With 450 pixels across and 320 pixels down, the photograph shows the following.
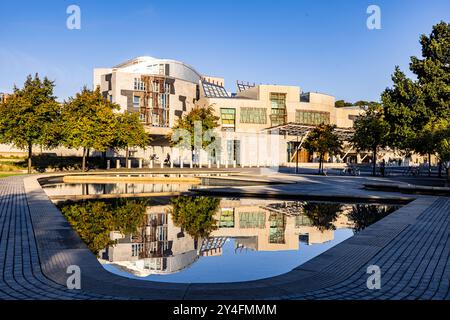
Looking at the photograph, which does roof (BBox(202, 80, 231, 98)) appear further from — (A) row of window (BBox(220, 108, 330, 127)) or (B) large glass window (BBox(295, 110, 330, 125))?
(B) large glass window (BBox(295, 110, 330, 125))

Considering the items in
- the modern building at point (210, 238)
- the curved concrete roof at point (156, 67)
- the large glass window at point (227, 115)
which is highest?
the curved concrete roof at point (156, 67)

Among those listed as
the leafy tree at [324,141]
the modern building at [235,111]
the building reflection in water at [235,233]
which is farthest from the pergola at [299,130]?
the building reflection in water at [235,233]

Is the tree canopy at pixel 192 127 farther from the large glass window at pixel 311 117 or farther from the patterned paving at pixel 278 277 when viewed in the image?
the patterned paving at pixel 278 277

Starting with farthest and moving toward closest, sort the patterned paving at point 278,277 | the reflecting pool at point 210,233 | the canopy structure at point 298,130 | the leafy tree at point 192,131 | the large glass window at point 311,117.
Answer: the large glass window at point 311,117 < the canopy structure at point 298,130 < the leafy tree at point 192,131 < the reflecting pool at point 210,233 < the patterned paving at point 278,277

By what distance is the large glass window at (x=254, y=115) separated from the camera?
7199 cm

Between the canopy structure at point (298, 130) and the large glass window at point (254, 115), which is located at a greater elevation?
the large glass window at point (254, 115)

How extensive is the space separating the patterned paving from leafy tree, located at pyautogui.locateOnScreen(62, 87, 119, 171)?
29.0 meters

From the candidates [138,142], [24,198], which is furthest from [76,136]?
[24,198]

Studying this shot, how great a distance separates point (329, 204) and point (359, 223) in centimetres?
466

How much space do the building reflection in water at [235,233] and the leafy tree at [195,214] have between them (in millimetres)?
215

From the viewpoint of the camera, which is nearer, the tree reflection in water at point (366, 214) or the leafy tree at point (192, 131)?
the tree reflection in water at point (366, 214)

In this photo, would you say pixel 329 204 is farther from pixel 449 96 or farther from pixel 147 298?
pixel 449 96

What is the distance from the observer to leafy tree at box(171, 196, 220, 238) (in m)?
11.8

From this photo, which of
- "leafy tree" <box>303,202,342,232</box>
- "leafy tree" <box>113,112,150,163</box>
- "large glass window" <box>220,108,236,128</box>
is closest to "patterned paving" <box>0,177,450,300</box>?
"leafy tree" <box>303,202,342,232</box>
